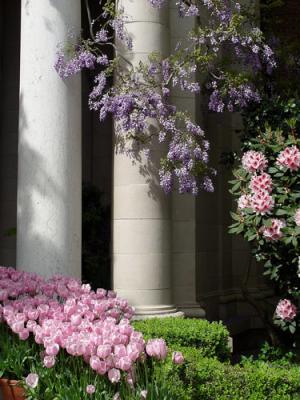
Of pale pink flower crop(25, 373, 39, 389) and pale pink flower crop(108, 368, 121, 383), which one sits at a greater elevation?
pale pink flower crop(108, 368, 121, 383)

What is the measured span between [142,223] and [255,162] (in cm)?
193

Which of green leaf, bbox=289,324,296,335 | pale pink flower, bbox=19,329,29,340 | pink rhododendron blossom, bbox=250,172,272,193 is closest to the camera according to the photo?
pale pink flower, bbox=19,329,29,340

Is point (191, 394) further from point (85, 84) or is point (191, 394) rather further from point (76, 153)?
point (85, 84)

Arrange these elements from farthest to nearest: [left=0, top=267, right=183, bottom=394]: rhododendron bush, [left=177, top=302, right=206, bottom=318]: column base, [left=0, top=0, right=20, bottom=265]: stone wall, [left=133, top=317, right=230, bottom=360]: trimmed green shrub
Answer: [left=0, top=0, right=20, bottom=265]: stone wall
[left=177, top=302, right=206, bottom=318]: column base
[left=133, top=317, right=230, bottom=360]: trimmed green shrub
[left=0, top=267, right=183, bottom=394]: rhododendron bush

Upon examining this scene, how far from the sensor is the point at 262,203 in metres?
7.88

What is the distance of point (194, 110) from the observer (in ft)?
32.8

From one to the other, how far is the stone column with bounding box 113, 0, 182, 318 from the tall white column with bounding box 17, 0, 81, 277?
1024 mm

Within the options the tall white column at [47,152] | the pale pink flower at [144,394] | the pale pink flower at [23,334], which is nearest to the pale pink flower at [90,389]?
the pale pink flower at [144,394]

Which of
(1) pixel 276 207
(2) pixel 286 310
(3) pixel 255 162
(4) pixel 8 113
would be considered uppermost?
(4) pixel 8 113

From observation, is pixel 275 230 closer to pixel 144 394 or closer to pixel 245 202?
pixel 245 202

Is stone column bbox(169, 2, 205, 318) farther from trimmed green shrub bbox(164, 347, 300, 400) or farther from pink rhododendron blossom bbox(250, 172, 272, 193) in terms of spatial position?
trimmed green shrub bbox(164, 347, 300, 400)

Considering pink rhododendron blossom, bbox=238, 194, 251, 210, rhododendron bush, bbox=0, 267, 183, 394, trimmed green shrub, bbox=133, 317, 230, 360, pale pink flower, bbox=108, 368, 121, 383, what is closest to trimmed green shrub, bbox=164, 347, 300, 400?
→ trimmed green shrub, bbox=133, 317, 230, 360

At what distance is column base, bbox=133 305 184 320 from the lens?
8.78 m

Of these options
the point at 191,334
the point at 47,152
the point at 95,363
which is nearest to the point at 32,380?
the point at 95,363
